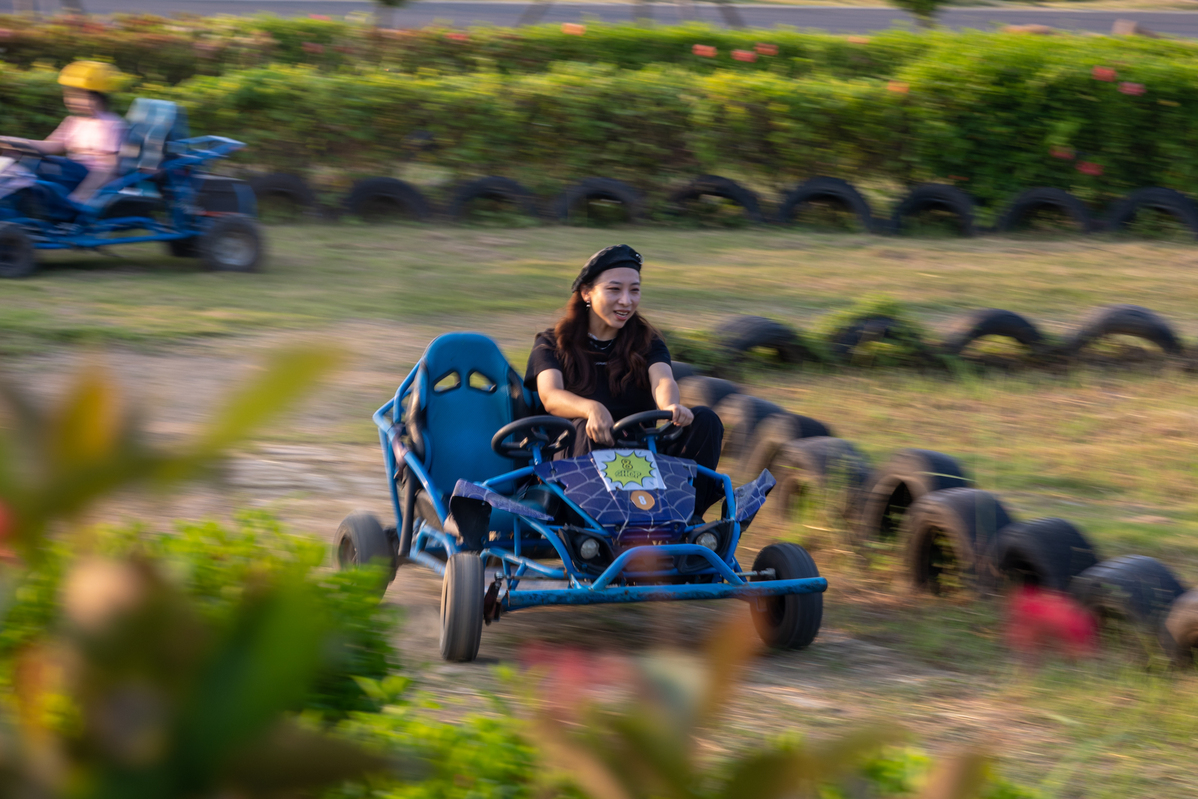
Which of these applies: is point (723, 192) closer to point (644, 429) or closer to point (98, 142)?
point (98, 142)

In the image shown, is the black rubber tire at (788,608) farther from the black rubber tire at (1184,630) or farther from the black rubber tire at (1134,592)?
the black rubber tire at (1184,630)

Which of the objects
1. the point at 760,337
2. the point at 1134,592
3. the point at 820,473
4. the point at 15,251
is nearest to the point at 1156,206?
the point at 760,337

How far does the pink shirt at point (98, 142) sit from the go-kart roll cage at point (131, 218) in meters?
0.17

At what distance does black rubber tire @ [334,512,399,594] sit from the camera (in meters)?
4.18

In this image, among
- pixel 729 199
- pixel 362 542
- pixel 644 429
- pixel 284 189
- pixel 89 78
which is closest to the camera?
pixel 362 542

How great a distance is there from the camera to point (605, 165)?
12555mm

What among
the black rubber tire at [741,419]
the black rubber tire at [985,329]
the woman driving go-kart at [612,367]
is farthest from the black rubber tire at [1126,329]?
the woman driving go-kart at [612,367]

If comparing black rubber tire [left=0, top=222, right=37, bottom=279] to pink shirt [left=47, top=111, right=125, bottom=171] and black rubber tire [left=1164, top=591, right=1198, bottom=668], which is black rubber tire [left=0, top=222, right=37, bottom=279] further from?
black rubber tire [left=1164, top=591, right=1198, bottom=668]

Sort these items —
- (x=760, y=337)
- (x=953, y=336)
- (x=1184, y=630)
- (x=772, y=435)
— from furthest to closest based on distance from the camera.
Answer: (x=953, y=336) < (x=760, y=337) < (x=772, y=435) < (x=1184, y=630)

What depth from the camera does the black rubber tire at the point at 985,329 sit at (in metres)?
7.41

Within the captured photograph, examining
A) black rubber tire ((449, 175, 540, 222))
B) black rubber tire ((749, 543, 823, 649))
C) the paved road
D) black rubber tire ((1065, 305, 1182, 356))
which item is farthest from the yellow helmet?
the paved road

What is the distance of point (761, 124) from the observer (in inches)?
491

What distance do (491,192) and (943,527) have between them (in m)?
8.26

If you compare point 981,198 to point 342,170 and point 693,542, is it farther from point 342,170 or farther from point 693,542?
point 693,542
